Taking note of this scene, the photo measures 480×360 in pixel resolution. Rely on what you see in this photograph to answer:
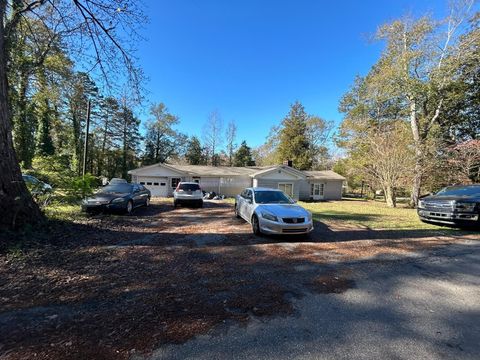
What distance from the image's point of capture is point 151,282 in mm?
3879

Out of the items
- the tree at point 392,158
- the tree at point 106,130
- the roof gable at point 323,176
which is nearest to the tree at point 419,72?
the tree at point 392,158

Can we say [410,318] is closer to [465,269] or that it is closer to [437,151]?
[465,269]

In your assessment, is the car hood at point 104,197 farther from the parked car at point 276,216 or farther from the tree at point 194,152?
the tree at point 194,152

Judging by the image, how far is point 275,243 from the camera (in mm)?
6480

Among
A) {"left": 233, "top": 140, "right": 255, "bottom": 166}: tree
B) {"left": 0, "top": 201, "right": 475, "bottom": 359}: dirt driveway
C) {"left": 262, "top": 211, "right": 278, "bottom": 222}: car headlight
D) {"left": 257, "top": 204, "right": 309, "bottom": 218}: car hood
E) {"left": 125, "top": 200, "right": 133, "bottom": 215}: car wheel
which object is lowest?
{"left": 0, "top": 201, "right": 475, "bottom": 359}: dirt driveway

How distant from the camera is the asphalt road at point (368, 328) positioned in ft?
7.54

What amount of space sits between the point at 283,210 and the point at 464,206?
6.71 meters

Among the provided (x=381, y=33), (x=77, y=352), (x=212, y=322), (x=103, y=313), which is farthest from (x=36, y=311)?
(x=381, y=33)

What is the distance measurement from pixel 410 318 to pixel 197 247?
4319mm

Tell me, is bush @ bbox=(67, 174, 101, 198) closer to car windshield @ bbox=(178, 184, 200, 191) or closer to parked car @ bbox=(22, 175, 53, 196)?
parked car @ bbox=(22, 175, 53, 196)

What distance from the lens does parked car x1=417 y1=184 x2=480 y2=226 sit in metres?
8.37

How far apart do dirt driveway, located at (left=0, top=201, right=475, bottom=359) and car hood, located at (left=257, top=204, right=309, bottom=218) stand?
752mm

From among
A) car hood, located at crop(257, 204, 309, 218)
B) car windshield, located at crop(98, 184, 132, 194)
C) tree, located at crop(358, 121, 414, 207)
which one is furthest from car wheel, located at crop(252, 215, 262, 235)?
tree, located at crop(358, 121, 414, 207)

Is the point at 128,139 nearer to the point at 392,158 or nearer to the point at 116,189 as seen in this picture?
the point at 116,189
